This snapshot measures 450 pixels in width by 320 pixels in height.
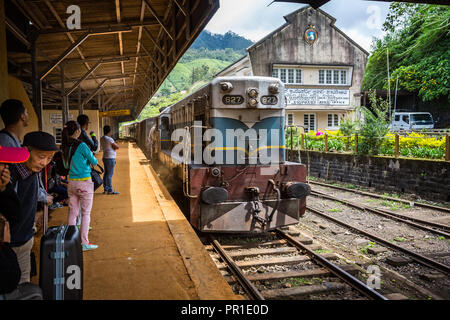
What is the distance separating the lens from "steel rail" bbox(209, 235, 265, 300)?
4230 millimetres

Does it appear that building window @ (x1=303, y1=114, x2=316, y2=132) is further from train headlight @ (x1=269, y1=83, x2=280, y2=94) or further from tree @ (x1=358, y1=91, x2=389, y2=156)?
train headlight @ (x1=269, y1=83, x2=280, y2=94)

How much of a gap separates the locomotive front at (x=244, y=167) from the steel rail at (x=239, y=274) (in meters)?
0.34

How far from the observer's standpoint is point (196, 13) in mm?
6844

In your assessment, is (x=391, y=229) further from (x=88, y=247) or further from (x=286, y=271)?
(x=88, y=247)

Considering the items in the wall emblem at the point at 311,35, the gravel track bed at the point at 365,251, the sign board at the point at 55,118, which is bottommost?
the gravel track bed at the point at 365,251

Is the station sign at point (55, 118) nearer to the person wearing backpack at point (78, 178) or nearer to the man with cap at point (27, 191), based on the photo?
the person wearing backpack at point (78, 178)

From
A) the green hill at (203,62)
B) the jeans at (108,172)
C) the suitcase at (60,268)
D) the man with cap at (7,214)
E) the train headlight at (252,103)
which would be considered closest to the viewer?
the man with cap at (7,214)

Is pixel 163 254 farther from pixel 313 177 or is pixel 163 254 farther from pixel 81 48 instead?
pixel 313 177

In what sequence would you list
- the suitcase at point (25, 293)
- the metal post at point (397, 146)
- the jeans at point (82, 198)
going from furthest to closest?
the metal post at point (397, 146) < the jeans at point (82, 198) < the suitcase at point (25, 293)

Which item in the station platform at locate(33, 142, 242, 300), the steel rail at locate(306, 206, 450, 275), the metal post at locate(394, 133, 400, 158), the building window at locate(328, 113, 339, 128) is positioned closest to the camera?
the station platform at locate(33, 142, 242, 300)

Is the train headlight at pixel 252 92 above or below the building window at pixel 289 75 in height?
below

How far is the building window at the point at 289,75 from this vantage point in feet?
81.0

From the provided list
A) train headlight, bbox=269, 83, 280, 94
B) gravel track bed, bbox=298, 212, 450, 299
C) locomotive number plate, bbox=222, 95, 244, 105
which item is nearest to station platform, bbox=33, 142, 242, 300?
locomotive number plate, bbox=222, 95, 244, 105

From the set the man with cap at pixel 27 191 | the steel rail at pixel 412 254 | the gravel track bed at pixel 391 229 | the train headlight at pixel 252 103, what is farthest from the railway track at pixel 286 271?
the man with cap at pixel 27 191
